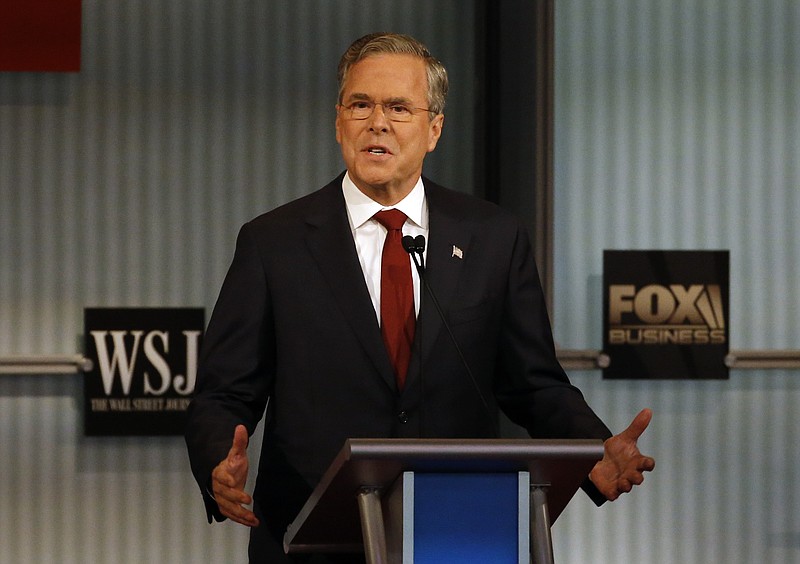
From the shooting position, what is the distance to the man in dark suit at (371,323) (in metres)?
2.09

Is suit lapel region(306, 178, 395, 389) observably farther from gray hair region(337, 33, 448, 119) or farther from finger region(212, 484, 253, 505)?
finger region(212, 484, 253, 505)

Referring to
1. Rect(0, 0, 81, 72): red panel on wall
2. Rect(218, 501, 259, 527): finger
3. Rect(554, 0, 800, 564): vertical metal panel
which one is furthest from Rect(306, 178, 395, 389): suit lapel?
Rect(0, 0, 81, 72): red panel on wall

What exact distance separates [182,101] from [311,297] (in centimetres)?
236

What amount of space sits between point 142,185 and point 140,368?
0.62 m

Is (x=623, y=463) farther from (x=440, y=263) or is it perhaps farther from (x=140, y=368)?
(x=140, y=368)

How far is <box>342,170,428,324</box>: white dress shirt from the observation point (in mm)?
2215

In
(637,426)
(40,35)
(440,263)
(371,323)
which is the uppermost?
(40,35)

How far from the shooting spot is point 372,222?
7.37 ft

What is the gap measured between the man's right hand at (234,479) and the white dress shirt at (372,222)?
541mm

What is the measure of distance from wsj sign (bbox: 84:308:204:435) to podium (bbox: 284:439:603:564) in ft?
8.89

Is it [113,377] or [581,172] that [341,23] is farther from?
[113,377]

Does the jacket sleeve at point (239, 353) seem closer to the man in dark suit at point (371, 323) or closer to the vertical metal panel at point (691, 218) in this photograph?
the man in dark suit at point (371, 323)

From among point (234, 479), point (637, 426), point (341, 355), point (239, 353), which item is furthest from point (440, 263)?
point (234, 479)

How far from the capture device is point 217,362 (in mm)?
2121
